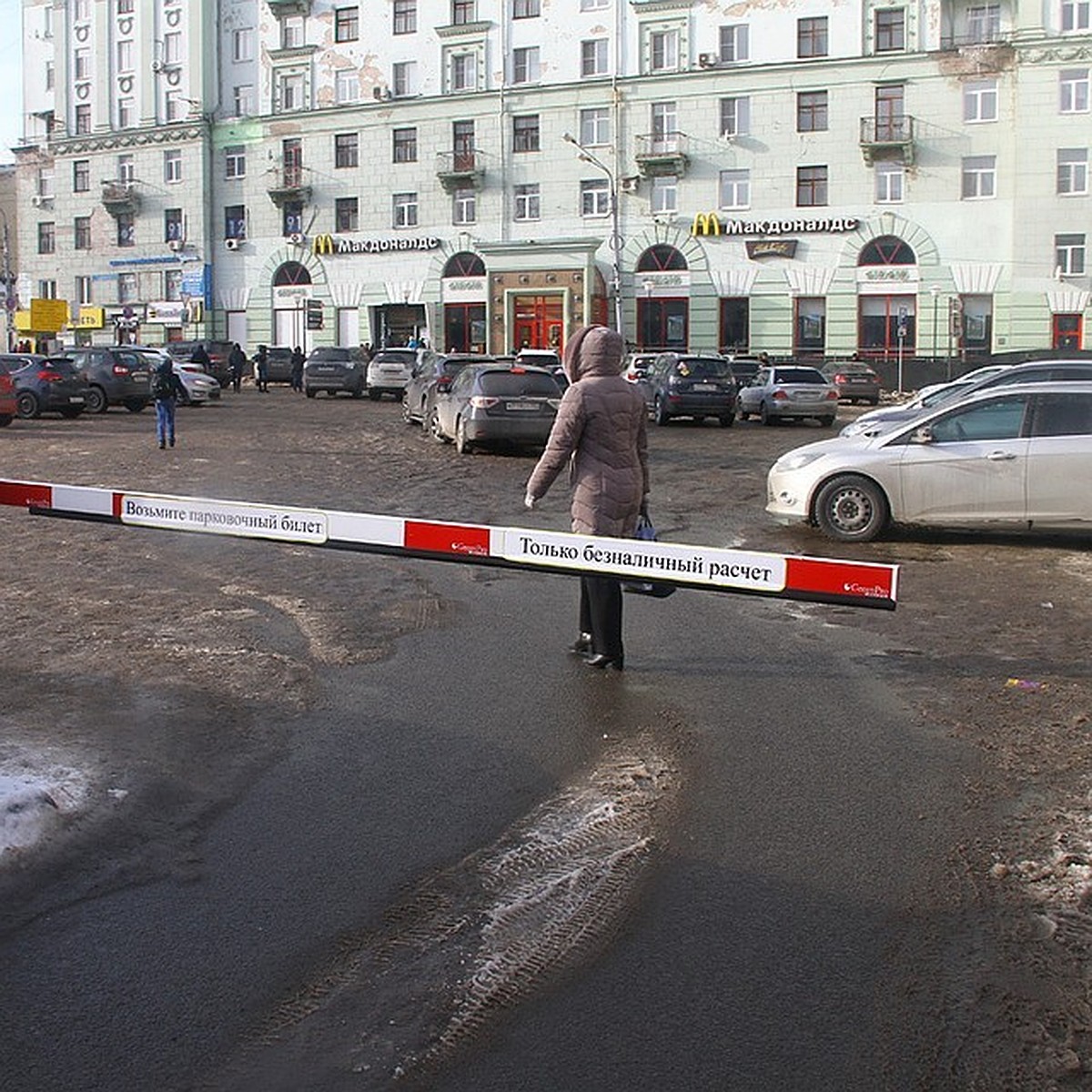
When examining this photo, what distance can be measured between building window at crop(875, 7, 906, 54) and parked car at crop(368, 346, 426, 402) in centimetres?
2391

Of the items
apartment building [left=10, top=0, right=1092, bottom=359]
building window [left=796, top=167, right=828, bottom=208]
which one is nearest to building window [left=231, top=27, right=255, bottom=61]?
apartment building [left=10, top=0, right=1092, bottom=359]

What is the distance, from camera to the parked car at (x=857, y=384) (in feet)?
142

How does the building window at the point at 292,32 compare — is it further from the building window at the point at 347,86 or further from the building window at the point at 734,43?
the building window at the point at 734,43

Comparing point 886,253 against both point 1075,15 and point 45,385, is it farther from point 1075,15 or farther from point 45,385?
point 45,385

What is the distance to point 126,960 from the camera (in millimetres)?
4133

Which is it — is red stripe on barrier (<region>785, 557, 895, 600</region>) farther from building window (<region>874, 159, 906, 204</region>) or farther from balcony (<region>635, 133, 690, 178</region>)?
balcony (<region>635, 133, 690, 178</region>)

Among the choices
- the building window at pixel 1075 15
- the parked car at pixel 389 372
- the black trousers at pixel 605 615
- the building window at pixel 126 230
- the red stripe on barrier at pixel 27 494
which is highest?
the building window at pixel 1075 15

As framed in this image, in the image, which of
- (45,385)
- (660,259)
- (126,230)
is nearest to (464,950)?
(45,385)

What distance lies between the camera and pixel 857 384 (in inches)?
1709

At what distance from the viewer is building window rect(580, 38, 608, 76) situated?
193ft

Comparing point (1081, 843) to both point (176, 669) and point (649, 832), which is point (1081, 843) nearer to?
point (649, 832)

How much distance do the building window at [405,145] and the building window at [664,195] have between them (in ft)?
36.9

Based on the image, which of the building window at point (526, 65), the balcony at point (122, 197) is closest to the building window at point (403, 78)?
the building window at point (526, 65)

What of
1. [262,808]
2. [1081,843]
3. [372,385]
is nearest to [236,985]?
[262,808]
